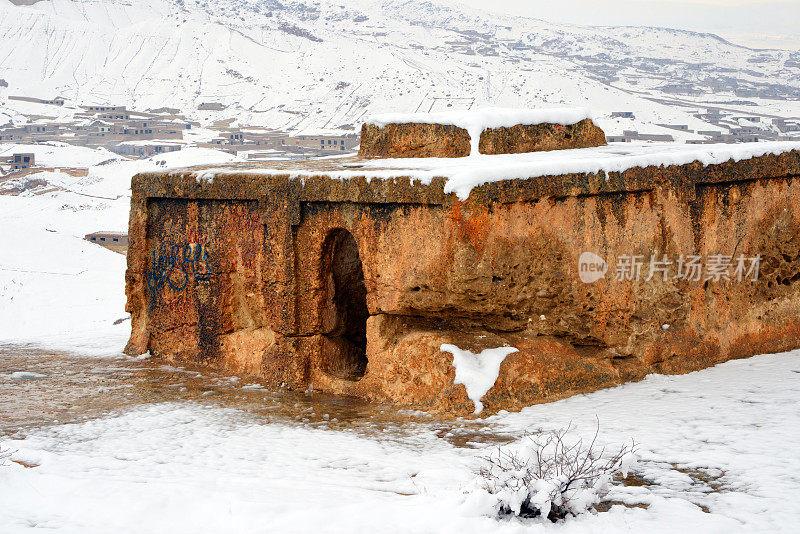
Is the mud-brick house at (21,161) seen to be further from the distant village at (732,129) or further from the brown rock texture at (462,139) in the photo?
the brown rock texture at (462,139)

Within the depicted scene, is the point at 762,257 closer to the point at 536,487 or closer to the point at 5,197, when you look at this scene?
the point at 536,487

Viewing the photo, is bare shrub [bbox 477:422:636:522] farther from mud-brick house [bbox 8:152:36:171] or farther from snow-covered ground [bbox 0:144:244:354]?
mud-brick house [bbox 8:152:36:171]

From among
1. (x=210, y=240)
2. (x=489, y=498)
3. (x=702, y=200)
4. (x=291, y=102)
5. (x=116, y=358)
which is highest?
(x=291, y=102)

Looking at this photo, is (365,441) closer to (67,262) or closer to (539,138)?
(539,138)

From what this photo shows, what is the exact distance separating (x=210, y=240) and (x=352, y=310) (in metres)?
1.60

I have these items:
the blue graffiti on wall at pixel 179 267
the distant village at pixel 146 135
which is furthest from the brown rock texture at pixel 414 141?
the distant village at pixel 146 135

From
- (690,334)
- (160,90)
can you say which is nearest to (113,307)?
(690,334)

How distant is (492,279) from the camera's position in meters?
6.61

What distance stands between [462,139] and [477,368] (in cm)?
292

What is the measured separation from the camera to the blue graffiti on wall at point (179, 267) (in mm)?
8562

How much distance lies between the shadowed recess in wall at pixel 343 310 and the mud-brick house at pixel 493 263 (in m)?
0.02

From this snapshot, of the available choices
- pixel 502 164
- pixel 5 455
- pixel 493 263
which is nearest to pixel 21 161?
pixel 502 164

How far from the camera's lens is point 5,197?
38.1m

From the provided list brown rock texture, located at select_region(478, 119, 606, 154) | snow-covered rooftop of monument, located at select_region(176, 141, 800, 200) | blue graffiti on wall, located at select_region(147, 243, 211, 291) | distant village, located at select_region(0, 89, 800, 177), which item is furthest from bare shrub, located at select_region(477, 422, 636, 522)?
distant village, located at select_region(0, 89, 800, 177)
